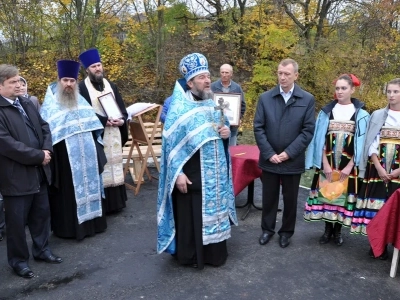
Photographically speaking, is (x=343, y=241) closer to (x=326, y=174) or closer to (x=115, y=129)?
(x=326, y=174)

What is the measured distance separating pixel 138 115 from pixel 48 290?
2922 mm

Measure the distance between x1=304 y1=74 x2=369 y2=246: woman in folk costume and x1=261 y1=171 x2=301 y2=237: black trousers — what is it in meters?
0.28

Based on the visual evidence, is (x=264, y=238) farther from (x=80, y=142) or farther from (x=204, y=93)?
(x=80, y=142)

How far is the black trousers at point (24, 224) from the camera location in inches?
144

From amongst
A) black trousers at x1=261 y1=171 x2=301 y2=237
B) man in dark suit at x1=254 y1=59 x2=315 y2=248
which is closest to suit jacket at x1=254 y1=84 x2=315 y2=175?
man in dark suit at x1=254 y1=59 x2=315 y2=248

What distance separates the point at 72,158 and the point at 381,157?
3263 millimetres

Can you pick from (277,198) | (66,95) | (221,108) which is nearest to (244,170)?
(277,198)

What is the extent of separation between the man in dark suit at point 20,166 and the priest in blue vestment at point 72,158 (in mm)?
578

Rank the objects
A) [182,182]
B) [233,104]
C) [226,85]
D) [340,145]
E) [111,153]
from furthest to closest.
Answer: [226,85] → [233,104] → [111,153] → [340,145] → [182,182]

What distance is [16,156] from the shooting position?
3.49 m

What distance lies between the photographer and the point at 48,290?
141 inches

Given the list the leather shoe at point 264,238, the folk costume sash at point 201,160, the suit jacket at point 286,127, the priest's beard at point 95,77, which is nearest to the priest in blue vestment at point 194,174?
the folk costume sash at point 201,160

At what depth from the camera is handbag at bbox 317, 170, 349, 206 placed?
422 cm

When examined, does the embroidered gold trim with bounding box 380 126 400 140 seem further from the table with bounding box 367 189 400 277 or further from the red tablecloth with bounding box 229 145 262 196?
the red tablecloth with bounding box 229 145 262 196
